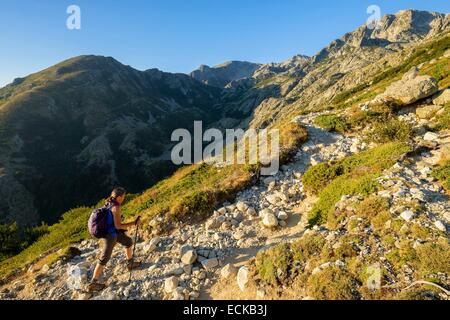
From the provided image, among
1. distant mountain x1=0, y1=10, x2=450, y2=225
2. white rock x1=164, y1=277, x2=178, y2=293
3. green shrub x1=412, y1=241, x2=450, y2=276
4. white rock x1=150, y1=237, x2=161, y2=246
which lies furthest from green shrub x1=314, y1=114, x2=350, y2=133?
white rock x1=164, y1=277, x2=178, y2=293

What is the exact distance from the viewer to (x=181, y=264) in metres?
9.58

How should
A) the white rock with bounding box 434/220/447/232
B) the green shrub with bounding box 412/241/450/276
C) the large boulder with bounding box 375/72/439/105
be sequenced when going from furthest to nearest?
the large boulder with bounding box 375/72/439/105
the white rock with bounding box 434/220/447/232
the green shrub with bounding box 412/241/450/276

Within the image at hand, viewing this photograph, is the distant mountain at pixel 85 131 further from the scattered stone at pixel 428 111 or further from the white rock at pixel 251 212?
the white rock at pixel 251 212

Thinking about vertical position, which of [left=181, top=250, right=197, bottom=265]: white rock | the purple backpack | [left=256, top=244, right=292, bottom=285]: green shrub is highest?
the purple backpack

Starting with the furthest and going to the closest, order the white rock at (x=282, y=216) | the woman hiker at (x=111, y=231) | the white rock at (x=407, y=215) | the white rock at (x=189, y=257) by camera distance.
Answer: the white rock at (x=282, y=216) < the white rock at (x=189, y=257) < the woman hiker at (x=111, y=231) < the white rock at (x=407, y=215)

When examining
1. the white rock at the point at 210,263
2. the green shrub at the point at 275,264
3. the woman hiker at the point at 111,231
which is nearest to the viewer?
the green shrub at the point at 275,264

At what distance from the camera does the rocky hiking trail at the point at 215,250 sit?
336 inches

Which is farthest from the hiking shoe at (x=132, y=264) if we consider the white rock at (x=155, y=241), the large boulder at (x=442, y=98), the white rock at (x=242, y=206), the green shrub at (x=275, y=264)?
the large boulder at (x=442, y=98)

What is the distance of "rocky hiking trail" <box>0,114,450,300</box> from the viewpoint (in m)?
8.52

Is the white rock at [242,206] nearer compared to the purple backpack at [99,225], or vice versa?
the purple backpack at [99,225]

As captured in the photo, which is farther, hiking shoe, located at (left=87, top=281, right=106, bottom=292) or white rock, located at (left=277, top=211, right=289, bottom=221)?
white rock, located at (left=277, top=211, right=289, bottom=221)

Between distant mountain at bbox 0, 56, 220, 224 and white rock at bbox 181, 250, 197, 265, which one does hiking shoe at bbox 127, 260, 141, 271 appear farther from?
distant mountain at bbox 0, 56, 220, 224

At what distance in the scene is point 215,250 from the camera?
33.5ft
